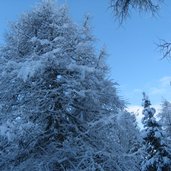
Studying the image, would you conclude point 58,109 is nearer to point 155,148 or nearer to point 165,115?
point 155,148

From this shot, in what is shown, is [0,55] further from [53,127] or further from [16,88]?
[53,127]

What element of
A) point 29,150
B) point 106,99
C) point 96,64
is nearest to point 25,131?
point 29,150

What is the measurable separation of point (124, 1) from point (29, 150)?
21.9 ft

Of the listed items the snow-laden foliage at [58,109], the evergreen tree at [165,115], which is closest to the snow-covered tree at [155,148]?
the snow-laden foliage at [58,109]

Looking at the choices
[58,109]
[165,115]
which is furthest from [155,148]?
[165,115]

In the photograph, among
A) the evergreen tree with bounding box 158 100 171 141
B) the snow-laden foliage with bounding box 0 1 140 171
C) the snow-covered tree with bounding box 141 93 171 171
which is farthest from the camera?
the evergreen tree with bounding box 158 100 171 141

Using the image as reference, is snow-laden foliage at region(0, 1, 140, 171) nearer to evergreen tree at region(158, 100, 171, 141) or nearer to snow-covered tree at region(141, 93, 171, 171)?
snow-covered tree at region(141, 93, 171, 171)

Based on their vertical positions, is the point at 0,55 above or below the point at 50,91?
above

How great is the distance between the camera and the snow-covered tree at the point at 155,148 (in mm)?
22922

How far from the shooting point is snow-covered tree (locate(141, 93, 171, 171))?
2292 centimetres

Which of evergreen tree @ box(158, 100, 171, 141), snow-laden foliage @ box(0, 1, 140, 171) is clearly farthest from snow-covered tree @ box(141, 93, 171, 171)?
evergreen tree @ box(158, 100, 171, 141)

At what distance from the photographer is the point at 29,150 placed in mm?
10609

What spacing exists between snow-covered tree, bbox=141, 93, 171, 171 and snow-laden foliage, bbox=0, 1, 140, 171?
11.7m

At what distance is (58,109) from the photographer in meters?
11.3
